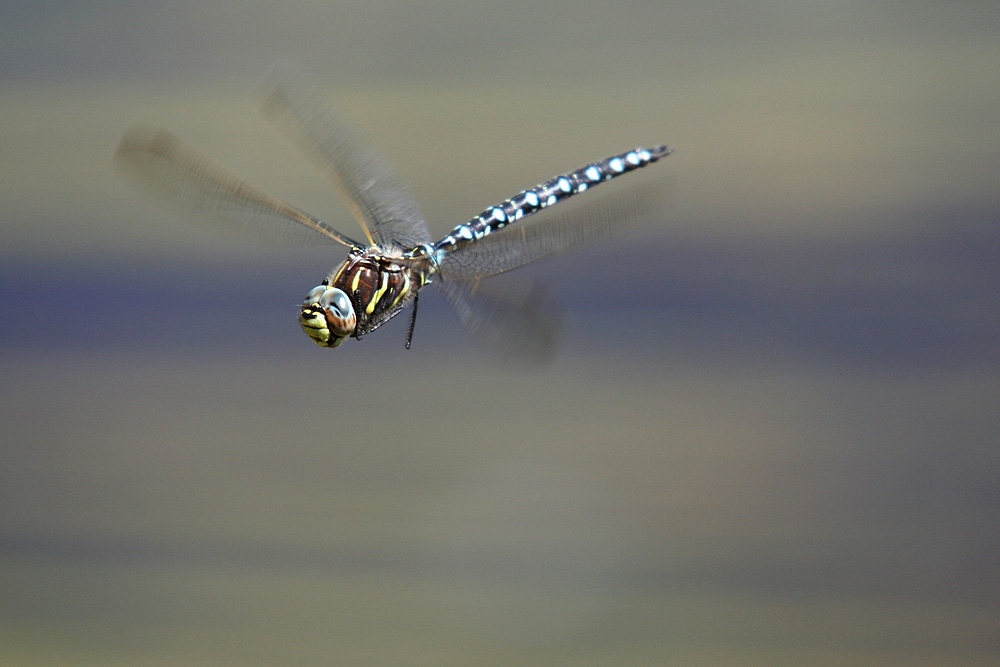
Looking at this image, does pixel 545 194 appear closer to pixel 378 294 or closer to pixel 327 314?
pixel 378 294

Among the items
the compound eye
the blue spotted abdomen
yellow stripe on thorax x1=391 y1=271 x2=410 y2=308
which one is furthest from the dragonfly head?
the blue spotted abdomen

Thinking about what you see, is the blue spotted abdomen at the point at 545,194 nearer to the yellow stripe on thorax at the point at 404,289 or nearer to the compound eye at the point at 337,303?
the yellow stripe on thorax at the point at 404,289

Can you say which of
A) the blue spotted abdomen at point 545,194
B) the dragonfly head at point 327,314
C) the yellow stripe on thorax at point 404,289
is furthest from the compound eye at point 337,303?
the blue spotted abdomen at point 545,194

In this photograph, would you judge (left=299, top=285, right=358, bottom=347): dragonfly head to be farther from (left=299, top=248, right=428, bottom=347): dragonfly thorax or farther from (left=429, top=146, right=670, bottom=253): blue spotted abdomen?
(left=429, top=146, right=670, bottom=253): blue spotted abdomen

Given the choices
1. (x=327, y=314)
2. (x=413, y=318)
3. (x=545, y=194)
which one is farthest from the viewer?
(x=545, y=194)

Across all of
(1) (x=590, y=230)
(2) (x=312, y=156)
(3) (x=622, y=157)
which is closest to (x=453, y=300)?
(1) (x=590, y=230)

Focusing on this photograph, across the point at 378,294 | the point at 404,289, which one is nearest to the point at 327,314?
the point at 378,294

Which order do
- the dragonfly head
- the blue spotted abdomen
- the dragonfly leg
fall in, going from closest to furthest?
the dragonfly head
the dragonfly leg
the blue spotted abdomen
